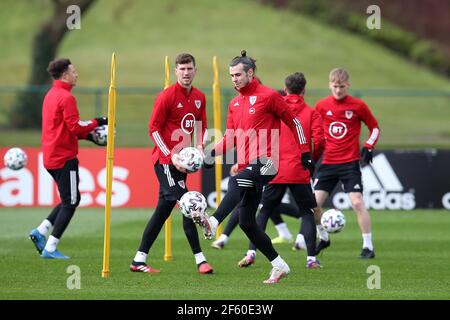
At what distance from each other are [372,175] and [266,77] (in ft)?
80.4

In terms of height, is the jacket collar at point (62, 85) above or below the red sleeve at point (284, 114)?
above

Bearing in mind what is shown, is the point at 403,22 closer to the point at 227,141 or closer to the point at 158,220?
the point at 158,220

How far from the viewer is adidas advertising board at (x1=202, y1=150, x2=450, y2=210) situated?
20.3 m

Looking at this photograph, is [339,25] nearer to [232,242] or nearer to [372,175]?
[372,175]

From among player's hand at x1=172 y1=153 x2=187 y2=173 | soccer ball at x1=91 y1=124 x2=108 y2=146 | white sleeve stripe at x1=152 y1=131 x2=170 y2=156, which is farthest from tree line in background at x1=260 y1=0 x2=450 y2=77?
player's hand at x1=172 y1=153 x2=187 y2=173

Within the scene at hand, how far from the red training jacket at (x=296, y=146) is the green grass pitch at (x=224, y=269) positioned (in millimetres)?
1065

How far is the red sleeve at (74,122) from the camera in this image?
12.6 meters

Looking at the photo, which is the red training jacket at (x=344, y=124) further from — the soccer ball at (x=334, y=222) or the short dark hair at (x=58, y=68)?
the short dark hair at (x=58, y=68)

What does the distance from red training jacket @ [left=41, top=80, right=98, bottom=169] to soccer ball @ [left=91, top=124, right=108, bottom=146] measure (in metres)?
0.22

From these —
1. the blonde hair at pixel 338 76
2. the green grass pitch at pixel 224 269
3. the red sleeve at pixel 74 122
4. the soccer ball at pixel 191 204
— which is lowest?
the green grass pitch at pixel 224 269

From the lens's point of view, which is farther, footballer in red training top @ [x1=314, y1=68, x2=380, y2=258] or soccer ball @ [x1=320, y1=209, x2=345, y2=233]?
footballer in red training top @ [x1=314, y1=68, x2=380, y2=258]

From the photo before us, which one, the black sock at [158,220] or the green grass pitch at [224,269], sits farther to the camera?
the black sock at [158,220]

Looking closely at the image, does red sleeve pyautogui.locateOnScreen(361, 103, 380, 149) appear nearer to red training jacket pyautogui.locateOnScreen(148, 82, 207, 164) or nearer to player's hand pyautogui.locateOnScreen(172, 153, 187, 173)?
red training jacket pyautogui.locateOnScreen(148, 82, 207, 164)
